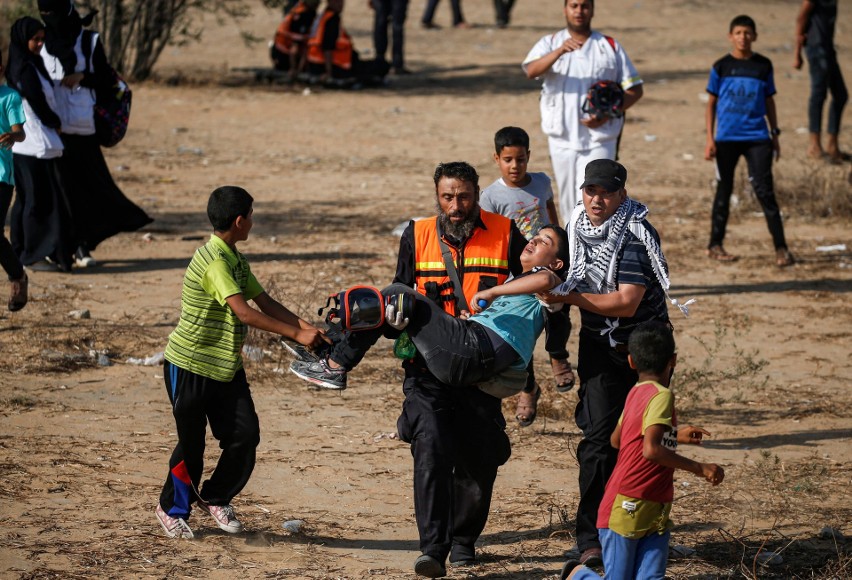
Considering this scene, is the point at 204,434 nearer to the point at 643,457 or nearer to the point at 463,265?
the point at 463,265

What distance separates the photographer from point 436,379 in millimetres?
4707

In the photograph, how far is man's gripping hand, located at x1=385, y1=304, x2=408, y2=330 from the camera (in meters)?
4.42

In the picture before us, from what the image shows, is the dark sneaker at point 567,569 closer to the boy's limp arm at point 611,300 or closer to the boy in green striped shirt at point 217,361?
the boy's limp arm at point 611,300

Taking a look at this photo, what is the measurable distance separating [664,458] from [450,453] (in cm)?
96

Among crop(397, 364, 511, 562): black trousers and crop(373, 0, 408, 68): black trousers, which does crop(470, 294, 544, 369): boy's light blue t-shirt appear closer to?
crop(397, 364, 511, 562): black trousers

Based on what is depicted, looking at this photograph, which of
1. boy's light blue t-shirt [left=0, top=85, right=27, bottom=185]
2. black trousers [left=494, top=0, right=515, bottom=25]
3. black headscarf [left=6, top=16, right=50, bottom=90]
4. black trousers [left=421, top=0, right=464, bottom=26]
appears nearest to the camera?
boy's light blue t-shirt [left=0, top=85, right=27, bottom=185]

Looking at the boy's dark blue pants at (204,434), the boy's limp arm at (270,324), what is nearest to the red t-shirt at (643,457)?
the boy's limp arm at (270,324)

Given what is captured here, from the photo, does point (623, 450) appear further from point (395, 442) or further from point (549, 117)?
point (549, 117)

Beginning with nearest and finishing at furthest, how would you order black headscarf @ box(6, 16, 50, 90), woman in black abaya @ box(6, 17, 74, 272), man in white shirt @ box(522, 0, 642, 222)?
1. man in white shirt @ box(522, 0, 642, 222)
2. black headscarf @ box(6, 16, 50, 90)
3. woman in black abaya @ box(6, 17, 74, 272)

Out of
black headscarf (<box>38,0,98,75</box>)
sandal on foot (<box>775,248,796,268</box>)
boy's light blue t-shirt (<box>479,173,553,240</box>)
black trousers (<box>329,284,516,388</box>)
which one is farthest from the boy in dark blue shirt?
black trousers (<box>329,284,516,388</box>)

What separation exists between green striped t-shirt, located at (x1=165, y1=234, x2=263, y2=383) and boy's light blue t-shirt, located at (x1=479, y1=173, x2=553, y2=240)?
177cm

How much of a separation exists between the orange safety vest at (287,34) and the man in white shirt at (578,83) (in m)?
10.4

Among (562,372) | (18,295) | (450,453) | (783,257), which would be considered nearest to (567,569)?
(450,453)

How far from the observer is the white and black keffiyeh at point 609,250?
4645mm
